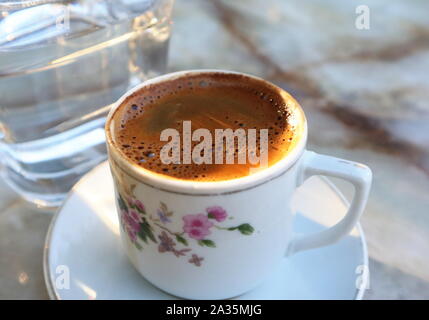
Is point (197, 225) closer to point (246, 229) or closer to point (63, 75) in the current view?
point (246, 229)

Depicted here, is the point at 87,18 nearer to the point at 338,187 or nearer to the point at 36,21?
the point at 36,21

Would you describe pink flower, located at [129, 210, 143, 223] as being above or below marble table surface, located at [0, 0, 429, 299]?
above

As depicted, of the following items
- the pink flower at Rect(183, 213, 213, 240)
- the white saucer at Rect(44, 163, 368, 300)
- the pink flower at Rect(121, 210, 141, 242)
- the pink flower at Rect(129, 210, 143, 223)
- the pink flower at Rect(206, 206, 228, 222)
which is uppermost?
the pink flower at Rect(206, 206, 228, 222)

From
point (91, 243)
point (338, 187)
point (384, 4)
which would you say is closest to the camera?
point (91, 243)

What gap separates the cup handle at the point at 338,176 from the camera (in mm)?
454

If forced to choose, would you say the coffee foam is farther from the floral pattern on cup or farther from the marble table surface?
the marble table surface

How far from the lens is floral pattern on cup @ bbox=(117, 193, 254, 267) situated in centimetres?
43

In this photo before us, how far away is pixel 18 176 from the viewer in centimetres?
68

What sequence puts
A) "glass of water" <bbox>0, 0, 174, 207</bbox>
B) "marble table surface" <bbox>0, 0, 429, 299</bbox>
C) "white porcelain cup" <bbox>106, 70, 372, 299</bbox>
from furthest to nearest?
"glass of water" <bbox>0, 0, 174, 207</bbox> → "marble table surface" <bbox>0, 0, 429, 299</bbox> → "white porcelain cup" <bbox>106, 70, 372, 299</bbox>

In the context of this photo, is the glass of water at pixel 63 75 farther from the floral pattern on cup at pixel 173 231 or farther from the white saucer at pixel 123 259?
the floral pattern on cup at pixel 173 231

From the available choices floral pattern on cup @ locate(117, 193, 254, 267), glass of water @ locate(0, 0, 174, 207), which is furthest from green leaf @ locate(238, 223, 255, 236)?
glass of water @ locate(0, 0, 174, 207)

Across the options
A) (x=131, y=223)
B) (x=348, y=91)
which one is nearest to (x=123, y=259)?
(x=131, y=223)
